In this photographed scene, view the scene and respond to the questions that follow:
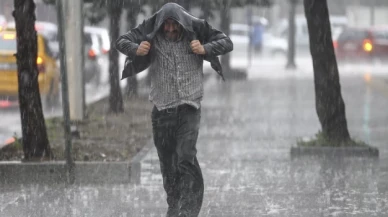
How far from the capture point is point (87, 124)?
52.4 feet

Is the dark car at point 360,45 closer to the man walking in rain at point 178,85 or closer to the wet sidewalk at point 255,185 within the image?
the wet sidewalk at point 255,185

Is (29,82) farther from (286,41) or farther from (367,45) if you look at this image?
(286,41)

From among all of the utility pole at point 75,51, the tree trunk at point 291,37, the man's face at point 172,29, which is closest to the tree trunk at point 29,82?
the man's face at point 172,29

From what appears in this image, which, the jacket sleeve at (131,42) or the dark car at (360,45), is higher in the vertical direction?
the jacket sleeve at (131,42)

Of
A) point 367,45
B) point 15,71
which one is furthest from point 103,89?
point 367,45

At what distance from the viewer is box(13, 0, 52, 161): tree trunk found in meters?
11.1

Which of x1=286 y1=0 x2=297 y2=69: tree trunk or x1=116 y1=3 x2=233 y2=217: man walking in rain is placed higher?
x1=116 y1=3 x2=233 y2=217: man walking in rain

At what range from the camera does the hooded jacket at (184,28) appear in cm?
789

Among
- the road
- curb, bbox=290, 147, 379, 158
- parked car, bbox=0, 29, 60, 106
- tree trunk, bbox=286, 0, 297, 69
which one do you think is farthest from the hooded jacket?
tree trunk, bbox=286, 0, 297, 69

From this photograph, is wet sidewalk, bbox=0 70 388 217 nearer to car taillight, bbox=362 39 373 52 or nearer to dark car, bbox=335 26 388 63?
car taillight, bbox=362 39 373 52

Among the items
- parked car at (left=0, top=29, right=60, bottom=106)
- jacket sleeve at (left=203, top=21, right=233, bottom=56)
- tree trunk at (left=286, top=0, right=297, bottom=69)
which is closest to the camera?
jacket sleeve at (left=203, top=21, right=233, bottom=56)

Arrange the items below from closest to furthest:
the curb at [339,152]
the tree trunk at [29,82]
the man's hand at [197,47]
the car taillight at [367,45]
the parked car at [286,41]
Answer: the man's hand at [197,47], the tree trunk at [29,82], the curb at [339,152], the car taillight at [367,45], the parked car at [286,41]

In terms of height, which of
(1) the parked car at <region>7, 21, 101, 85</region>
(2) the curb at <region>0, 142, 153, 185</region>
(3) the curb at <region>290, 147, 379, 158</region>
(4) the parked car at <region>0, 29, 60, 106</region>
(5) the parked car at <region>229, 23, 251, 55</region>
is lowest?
(5) the parked car at <region>229, 23, 251, 55</region>

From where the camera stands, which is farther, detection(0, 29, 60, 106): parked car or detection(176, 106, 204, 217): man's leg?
detection(0, 29, 60, 106): parked car
